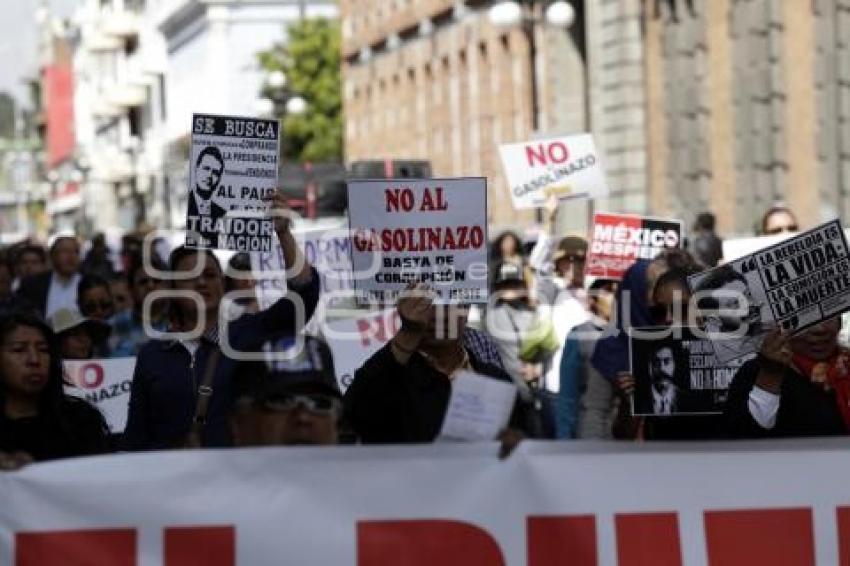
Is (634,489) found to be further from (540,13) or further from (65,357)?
(540,13)

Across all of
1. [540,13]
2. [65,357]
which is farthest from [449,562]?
[540,13]

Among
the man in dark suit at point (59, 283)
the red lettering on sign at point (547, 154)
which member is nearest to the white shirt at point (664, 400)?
the red lettering on sign at point (547, 154)

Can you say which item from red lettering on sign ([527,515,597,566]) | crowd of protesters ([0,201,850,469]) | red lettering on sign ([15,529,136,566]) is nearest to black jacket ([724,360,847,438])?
crowd of protesters ([0,201,850,469])

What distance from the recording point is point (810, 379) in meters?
9.33

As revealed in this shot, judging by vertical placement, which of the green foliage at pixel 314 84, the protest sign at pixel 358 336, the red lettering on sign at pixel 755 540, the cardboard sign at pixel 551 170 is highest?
the green foliage at pixel 314 84

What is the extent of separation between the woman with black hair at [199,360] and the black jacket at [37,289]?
9.85 m

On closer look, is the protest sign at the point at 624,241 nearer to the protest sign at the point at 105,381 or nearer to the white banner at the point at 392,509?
the protest sign at the point at 105,381

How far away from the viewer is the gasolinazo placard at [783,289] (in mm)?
9156

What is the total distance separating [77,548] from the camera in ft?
25.0

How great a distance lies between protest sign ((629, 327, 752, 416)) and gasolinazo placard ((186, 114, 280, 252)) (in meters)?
2.91

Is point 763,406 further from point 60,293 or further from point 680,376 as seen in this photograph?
point 60,293

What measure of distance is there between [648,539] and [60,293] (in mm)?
13130

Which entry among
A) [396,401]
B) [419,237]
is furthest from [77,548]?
[419,237]

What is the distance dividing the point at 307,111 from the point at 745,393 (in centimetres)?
6184
